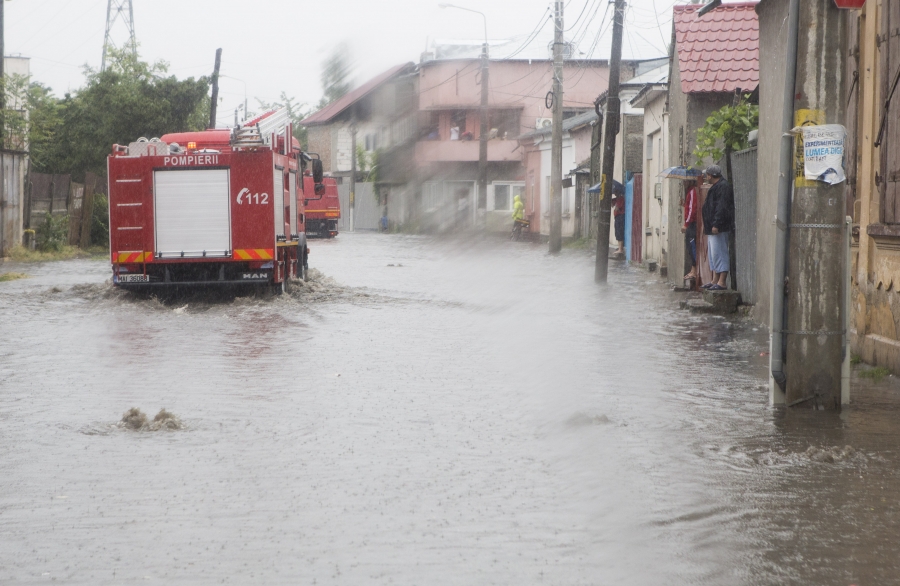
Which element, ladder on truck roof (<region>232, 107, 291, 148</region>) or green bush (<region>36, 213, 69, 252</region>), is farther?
green bush (<region>36, 213, 69, 252</region>)

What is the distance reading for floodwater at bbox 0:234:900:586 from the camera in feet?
16.3

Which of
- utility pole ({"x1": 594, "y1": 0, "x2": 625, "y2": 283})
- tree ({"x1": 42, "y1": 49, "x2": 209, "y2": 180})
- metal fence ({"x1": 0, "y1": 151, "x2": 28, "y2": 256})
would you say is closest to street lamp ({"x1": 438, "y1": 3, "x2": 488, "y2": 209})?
utility pole ({"x1": 594, "y1": 0, "x2": 625, "y2": 283})

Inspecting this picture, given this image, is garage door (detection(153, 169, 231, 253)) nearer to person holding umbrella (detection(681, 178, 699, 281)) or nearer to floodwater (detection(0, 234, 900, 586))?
floodwater (detection(0, 234, 900, 586))

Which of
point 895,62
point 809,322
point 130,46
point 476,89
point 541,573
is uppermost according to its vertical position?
point 130,46

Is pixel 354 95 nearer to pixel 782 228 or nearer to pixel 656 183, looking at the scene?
pixel 782 228

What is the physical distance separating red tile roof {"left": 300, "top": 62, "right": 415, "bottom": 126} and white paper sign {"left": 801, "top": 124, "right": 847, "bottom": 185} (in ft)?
13.0

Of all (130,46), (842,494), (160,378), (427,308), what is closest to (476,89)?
(842,494)

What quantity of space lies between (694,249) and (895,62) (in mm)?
9278

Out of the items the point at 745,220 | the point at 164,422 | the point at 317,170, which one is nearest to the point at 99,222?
the point at 317,170

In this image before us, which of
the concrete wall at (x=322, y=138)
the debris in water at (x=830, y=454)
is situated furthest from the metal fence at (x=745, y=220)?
the debris in water at (x=830, y=454)

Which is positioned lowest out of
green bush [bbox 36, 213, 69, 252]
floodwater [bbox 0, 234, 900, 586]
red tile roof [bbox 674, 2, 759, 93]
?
floodwater [bbox 0, 234, 900, 586]

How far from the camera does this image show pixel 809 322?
27.5 ft

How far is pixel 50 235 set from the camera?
33.9 metres

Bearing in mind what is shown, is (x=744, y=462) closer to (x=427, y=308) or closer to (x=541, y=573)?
(x=541, y=573)
